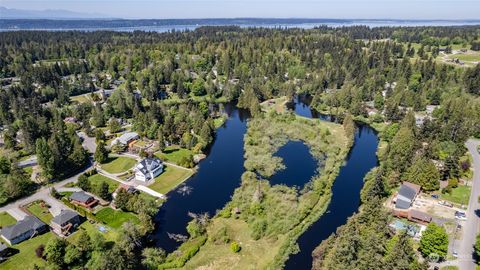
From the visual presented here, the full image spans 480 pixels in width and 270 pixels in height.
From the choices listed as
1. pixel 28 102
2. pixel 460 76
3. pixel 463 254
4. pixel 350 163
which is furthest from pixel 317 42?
pixel 463 254

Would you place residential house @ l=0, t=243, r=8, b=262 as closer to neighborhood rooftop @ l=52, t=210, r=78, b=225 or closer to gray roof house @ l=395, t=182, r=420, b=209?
neighborhood rooftop @ l=52, t=210, r=78, b=225

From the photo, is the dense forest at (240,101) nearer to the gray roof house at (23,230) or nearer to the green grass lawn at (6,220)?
the green grass lawn at (6,220)

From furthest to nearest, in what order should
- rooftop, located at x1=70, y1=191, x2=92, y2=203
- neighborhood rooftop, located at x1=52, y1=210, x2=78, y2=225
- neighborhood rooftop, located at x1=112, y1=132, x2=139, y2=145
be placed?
1. neighborhood rooftop, located at x1=112, y1=132, x2=139, y2=145
2. rooftop, located at x1=70, y1=191, x2=92, y2=203
3. neighborhood rooftop, located at x1=52, y1=210, x2=78, y2=225

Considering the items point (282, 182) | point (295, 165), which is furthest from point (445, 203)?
point (282, 182)

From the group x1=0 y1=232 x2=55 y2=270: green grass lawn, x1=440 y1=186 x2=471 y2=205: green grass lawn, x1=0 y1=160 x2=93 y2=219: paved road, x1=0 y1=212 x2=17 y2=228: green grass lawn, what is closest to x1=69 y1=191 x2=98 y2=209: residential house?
x1=0 y1=160 x2=93 y2=219: paved road

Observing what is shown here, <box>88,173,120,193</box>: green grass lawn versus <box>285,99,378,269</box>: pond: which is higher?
<box>88,173,120,193</box>: green grass lawn

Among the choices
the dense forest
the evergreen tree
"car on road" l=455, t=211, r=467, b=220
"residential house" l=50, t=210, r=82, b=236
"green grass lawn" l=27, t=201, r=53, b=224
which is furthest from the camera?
the evergreen tree

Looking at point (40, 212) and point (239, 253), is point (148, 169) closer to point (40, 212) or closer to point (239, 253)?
point (40, 212)
